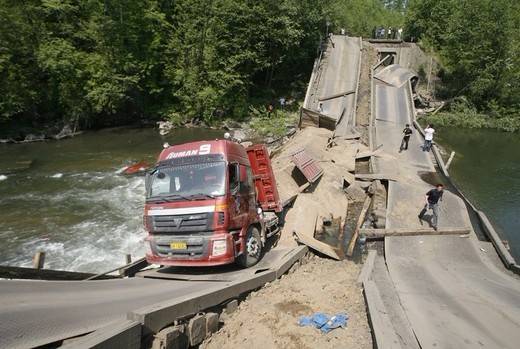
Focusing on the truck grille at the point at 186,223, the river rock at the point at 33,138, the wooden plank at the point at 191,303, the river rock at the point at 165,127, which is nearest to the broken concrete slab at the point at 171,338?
the wooden plank at the point at 191,303

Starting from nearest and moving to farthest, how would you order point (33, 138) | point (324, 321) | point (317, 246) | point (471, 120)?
point (324, 321), point (317, 246), point (33, 138), point (471, 120)

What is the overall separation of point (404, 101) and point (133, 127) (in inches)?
944

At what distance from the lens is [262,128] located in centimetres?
3153

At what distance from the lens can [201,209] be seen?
29.1 feet

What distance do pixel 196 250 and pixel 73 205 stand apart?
11.6 metres

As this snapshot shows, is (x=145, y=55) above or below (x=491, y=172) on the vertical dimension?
above

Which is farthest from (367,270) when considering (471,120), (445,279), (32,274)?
(471,120)

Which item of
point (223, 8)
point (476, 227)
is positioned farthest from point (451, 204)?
point (223, 8)

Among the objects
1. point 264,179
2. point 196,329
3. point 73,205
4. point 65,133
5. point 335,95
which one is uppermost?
point 335,95

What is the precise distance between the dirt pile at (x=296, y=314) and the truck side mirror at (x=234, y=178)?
2.51m

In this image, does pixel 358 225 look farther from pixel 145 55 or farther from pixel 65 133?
pixel 145 55

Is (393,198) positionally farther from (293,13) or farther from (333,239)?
(293,13)

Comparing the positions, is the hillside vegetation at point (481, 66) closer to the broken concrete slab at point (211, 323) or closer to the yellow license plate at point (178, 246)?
the yellow license plate at point (178, 246)

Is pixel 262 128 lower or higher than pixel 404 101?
lower
